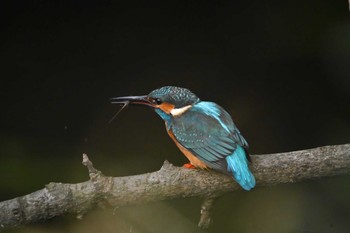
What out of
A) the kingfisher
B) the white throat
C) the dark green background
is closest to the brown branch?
the kingfisher

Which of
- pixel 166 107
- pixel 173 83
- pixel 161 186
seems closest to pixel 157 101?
pixel 166 107

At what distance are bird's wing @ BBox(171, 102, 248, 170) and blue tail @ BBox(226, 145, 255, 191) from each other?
0.02 metres

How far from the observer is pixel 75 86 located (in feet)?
11.7

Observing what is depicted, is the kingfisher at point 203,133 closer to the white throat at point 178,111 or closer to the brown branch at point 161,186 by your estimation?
the white throat at point 178,111

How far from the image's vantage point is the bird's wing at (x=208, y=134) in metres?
2.55

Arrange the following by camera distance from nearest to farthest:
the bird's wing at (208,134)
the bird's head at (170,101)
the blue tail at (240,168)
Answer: the blue tail at (240,168), the bird's wing at (208,134), the bird's head at (170,101)

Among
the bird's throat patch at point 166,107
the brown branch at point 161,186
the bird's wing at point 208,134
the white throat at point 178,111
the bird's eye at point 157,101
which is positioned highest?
the bird's eye at point 157,101

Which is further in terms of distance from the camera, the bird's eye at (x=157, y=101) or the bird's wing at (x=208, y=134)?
the bird's eye at (x=157, y=101)

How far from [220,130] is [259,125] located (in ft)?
3.62

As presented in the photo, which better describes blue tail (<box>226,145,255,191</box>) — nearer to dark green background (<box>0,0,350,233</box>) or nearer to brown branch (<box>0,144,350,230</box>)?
brown branch (<box>0,144,350,230</box>)

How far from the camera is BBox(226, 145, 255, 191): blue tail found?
2420mm

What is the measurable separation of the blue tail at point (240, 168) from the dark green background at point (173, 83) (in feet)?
2.86

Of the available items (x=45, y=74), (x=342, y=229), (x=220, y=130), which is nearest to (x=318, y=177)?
(x=220, y=130)

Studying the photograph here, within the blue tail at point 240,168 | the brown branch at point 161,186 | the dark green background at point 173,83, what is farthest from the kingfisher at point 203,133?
the dark green background at point 173,83
